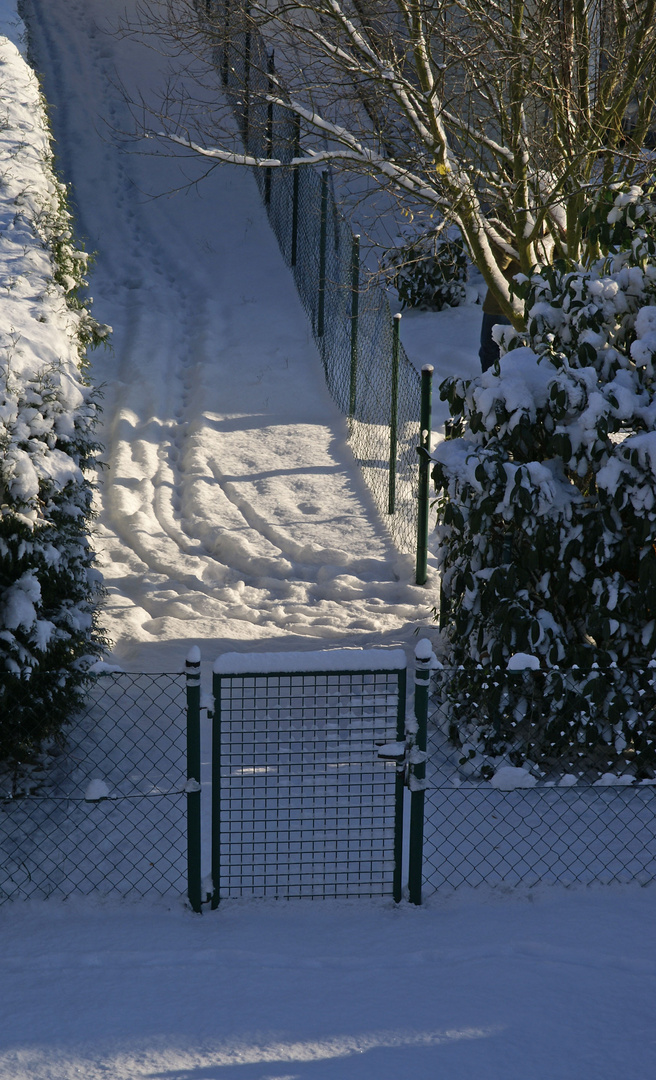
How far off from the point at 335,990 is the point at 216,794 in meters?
0.83

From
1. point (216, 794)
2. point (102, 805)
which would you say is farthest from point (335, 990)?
point (102, 805)

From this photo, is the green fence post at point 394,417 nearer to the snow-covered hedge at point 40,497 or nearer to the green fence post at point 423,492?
the green fence post at point 423,492

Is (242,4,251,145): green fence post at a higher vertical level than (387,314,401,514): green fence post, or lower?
higher

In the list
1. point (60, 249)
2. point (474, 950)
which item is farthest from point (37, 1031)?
point (60, 249)

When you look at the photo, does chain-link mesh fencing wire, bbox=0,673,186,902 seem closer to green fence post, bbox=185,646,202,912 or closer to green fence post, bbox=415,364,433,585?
green fence post, bbox=185,646,202,912

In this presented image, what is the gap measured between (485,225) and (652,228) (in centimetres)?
200

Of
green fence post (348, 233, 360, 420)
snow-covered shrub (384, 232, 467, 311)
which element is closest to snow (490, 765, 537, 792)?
green fence post (348, 233, 360, 420)

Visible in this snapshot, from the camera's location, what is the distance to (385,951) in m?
3.94

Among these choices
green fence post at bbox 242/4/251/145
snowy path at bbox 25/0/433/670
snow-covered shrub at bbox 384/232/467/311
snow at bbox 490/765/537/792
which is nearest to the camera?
snow at bbox 490/765/537/792

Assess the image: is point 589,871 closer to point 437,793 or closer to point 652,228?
point 437,793

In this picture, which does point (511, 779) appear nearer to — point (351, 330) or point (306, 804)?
point (306, 804)

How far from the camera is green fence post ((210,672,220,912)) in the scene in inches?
156

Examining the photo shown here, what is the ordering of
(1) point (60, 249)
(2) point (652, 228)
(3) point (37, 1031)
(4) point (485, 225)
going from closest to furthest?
(3) point (37, 1031)
(2) point (652, 228)
(1) point (60, 249)
(4) point (485, 225)

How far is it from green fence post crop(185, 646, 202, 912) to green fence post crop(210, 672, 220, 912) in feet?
0.20
